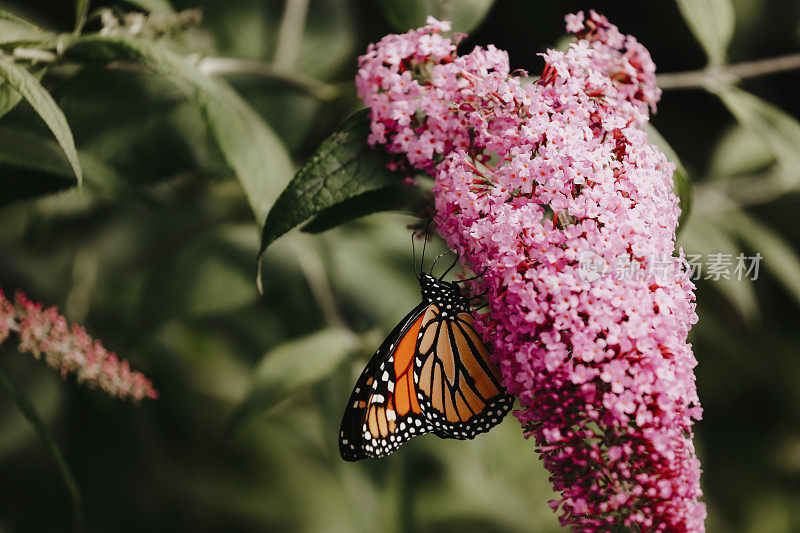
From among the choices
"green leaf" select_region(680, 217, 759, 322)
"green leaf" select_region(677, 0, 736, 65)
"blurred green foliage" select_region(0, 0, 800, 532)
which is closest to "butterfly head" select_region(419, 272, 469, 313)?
"blurred green foliage" select_region(0, 0, 800, 532)

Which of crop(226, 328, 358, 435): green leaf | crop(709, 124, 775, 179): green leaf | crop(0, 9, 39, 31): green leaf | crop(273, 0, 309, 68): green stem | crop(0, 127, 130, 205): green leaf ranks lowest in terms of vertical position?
crop(226, 328, 358, 435): green leaf

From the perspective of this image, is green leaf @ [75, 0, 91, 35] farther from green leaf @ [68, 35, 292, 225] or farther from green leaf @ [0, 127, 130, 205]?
green leaf @ [0, 127, 130, 205]

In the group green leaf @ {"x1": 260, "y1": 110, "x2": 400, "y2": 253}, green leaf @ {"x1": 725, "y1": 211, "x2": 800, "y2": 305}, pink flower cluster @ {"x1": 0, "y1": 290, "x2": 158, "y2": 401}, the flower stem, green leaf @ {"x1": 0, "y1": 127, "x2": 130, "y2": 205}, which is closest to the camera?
green leaf @ {"x1": 260, "y1": 110, "x2": 400, "y2": 253}

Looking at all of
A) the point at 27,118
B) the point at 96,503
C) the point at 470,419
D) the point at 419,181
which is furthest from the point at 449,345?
the point at 96,503

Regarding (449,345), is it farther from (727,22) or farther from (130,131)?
(727,22)

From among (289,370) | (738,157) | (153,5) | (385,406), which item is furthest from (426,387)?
(738,157)

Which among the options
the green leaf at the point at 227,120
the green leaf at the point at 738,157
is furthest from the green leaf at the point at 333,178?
the green leaf at the point at 738,157
